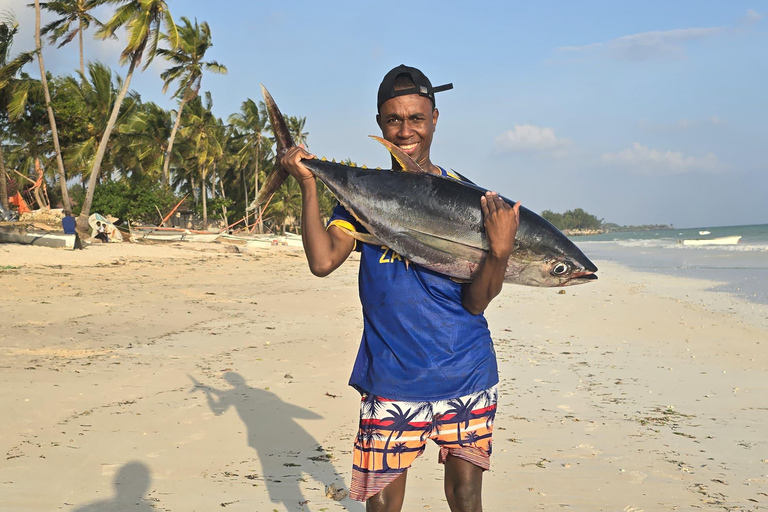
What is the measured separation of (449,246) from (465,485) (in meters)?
0.83

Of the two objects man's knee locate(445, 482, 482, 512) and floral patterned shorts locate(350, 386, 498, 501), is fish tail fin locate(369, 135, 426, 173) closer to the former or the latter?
floral patterned shorts locate(350, 386, 498, 501)

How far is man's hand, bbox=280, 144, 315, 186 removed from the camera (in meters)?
2.33

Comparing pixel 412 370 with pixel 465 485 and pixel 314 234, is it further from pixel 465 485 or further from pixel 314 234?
pixel 314 234

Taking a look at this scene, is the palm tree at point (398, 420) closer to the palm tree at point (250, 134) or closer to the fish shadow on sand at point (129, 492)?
the fish shadow on sand at point (129, 492)

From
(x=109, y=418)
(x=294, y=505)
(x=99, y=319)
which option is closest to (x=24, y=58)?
(x=99, y=319)

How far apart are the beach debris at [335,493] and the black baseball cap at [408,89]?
2.08m

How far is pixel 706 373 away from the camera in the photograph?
6.91 metres

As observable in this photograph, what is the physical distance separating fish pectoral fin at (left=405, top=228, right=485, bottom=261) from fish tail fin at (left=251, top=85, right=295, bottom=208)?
25.0 inches

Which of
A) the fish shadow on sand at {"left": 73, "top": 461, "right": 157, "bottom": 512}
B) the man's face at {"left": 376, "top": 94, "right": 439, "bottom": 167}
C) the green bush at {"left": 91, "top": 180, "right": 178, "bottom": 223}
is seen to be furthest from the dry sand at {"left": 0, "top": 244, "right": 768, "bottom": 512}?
the green bush at {"left": 91, "top": 180, "right": 178, "bottom": 223}

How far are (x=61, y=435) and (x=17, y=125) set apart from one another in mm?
28092

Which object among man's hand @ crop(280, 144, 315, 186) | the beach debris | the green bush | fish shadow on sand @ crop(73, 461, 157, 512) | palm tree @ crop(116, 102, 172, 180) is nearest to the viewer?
man's hand @ crop(280, 144, 315, 186)

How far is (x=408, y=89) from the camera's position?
234 cm

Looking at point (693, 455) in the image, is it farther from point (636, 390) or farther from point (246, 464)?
point (246, 464)

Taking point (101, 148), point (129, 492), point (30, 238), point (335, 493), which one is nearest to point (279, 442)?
point (335, 493)
